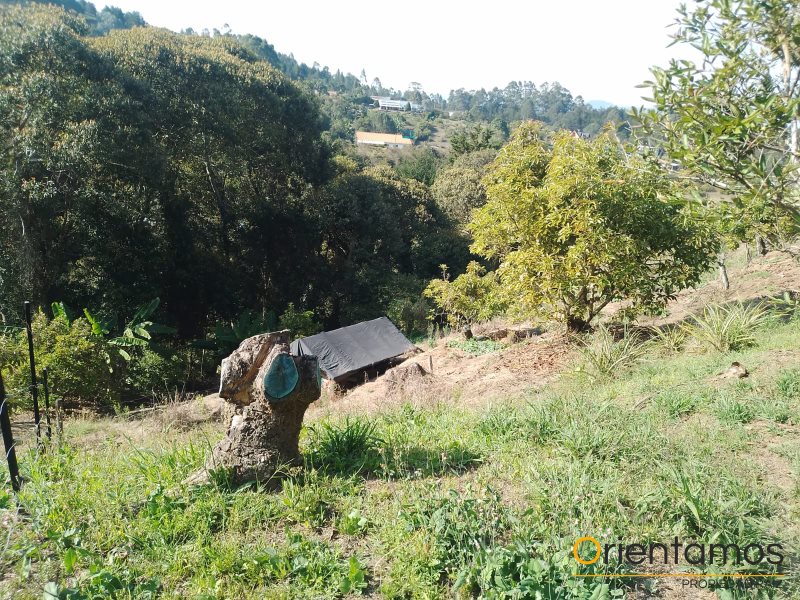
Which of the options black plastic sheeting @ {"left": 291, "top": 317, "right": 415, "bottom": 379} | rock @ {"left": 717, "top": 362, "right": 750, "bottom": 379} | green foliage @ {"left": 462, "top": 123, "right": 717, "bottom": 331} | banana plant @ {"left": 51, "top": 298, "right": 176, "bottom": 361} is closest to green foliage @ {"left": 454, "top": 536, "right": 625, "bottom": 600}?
rock @ {"left": 717, "top": 362, "right": 750, "bottom": 379}

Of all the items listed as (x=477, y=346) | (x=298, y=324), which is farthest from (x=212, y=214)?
(x=477, y=346)

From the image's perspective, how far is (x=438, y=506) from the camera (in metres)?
3.26

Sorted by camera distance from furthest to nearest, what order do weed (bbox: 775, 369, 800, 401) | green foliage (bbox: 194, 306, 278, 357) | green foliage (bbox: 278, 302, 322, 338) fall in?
green foliage (bbox: 278, 302, 322, 338) → green foliage (bbox: 194, 306, 278, 357) → weed (bbox: 775, 369, 800, 401)

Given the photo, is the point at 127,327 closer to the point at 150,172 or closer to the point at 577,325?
the point at 150,172

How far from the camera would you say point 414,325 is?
63.2 feet

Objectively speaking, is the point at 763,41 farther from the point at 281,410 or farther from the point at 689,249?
the point at 689,249

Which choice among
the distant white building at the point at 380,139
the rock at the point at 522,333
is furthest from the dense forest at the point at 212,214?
the distant white building at the point at 380,139

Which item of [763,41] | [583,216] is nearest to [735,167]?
[763,41]

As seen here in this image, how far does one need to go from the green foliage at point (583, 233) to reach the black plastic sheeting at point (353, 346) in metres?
4.68

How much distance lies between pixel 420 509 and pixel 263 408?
1351 millimetres

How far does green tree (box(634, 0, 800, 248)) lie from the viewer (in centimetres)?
309

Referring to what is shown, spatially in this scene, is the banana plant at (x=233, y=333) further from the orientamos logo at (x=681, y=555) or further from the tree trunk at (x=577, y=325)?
the orientamos logo at (x=681, y=555)

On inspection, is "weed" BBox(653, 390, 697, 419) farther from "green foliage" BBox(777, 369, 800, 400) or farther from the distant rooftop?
the distant rooftop

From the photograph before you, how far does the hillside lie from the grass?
0.04ft
